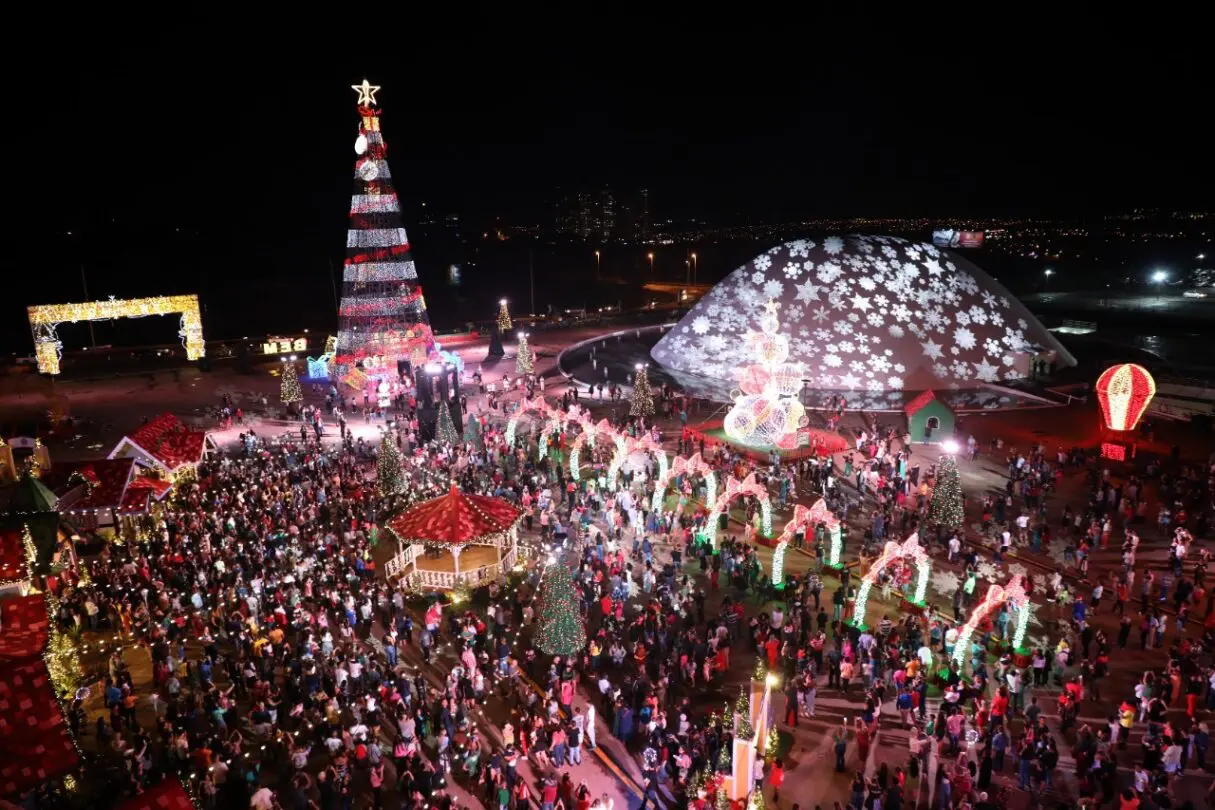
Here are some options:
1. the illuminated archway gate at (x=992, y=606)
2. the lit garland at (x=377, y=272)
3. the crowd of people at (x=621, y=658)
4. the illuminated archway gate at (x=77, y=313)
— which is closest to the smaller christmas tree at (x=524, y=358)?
the lit garland at (x=377, y=272)

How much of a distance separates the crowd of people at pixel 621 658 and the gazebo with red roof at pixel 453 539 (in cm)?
65

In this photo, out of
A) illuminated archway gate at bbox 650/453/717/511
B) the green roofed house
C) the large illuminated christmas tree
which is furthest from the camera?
the large illuminated christmas tree

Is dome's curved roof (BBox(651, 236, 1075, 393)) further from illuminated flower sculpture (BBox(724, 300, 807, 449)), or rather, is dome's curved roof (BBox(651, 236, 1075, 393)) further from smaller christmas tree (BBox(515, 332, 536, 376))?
illuminated flower sculpture (BBox(724, 300, 807, 449))

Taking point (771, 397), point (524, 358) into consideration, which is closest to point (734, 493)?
point (771, 397)

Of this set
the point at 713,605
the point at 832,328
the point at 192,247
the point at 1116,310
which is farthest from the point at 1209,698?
the point at 192,247

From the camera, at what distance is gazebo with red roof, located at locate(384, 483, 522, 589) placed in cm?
1798

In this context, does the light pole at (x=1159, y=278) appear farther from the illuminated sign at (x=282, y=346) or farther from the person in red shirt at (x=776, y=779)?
the person in red shirt at (x=776, y=779)

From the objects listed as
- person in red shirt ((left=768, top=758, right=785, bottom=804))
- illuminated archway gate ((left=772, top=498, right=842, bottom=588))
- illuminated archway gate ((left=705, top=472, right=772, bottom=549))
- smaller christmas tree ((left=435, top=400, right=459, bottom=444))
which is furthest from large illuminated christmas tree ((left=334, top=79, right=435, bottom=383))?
person in red shirt ((left=768, top=758, right=785, bottom=804))

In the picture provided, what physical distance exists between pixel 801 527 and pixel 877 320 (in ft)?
66.4

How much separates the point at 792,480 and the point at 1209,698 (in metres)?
12.1

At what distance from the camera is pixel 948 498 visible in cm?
2012

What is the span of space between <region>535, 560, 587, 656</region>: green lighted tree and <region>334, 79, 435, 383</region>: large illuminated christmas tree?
69.7ft

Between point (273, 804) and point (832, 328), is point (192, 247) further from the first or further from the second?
point (273, 804)

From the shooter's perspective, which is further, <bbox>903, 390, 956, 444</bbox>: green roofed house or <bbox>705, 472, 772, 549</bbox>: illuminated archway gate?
<bbox>903, 390, 956, 444</bbox>: green roofed house
